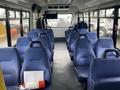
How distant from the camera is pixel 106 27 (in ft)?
20.5

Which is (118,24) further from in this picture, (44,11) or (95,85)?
(44,11)

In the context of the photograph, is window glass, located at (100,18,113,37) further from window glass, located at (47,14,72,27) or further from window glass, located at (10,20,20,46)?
window glass, located at (47,14,72,27)

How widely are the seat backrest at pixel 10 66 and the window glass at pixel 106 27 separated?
3.06 metres

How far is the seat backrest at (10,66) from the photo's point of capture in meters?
3.40

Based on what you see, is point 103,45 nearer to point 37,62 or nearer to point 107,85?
point 37,62

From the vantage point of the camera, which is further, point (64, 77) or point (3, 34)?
point (64, 77)

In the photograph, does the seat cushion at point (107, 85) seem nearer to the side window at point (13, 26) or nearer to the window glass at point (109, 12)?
the window glass at point (109, 12)

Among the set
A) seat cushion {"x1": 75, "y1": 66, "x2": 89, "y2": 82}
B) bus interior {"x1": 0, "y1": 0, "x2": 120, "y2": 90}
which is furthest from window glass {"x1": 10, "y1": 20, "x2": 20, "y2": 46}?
seat cushion {"x1": 75, "y1": 66, "x2": 89, "y2": 82}

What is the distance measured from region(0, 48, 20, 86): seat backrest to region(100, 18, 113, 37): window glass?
3.06 meters

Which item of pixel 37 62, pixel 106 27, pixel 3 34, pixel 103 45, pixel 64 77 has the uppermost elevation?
pixel 106 27

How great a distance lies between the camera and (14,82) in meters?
3.44

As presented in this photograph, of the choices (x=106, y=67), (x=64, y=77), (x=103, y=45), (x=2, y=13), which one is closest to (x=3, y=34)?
(x=2, y=13)

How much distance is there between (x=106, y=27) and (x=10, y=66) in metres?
3.63

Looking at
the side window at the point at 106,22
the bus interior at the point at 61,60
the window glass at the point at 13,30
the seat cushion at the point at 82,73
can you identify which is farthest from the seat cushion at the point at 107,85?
the window glass at the point at 13,30
